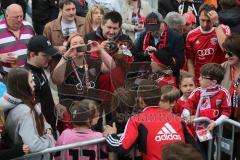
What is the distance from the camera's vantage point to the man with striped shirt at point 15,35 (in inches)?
274

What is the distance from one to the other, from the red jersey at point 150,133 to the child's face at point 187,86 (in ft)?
5.39

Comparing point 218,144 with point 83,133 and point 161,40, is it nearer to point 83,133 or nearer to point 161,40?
point 83,133

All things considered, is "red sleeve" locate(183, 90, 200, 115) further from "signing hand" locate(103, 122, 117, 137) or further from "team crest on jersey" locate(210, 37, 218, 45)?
"team crest on jersey" locate(210, 37, 218, 45)

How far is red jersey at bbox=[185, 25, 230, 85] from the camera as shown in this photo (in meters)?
7.03

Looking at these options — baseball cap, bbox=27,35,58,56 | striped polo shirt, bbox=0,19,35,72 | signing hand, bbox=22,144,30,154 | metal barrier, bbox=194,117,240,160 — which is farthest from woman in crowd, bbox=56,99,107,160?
striped polo shirt, bbox=0,19,35,72

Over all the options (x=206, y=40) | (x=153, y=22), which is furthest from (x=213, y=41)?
(x=153, y=22)

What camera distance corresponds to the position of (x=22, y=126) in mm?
4629

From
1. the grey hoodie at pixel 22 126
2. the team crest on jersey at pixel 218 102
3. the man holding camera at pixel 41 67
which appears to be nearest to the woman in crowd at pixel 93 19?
the man holding camera at pixel 41 67

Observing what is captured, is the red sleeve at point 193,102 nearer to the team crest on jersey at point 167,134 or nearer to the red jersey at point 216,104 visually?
the red jersey at point 216,104

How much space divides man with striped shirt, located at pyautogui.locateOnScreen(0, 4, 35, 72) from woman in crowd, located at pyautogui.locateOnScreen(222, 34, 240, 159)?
2.60 m

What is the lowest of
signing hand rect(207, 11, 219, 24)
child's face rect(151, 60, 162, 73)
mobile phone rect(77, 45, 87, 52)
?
child's face rect(151, 60, 162, 73)

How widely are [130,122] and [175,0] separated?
584 cm

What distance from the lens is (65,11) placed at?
25.4 feet

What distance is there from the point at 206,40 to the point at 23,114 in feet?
10.4
